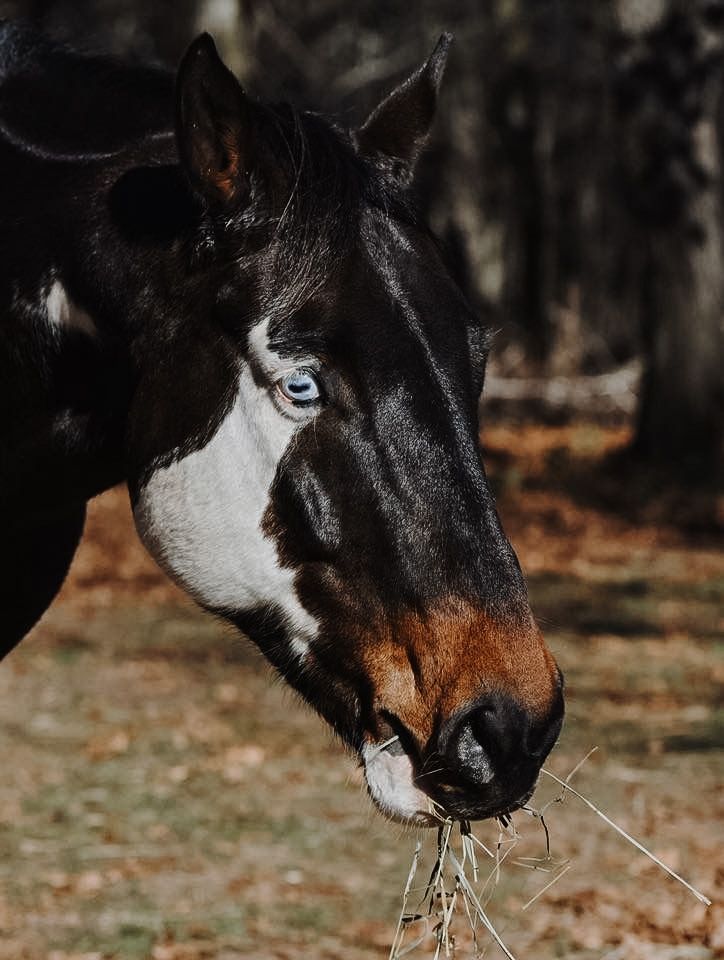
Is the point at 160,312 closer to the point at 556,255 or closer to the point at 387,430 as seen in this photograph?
the point at 387,430

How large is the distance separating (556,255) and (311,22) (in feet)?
26.1

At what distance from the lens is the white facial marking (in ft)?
10.0

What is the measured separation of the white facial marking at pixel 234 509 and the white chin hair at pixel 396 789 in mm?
294

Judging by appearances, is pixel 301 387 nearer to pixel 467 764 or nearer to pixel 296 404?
pixel 296 404

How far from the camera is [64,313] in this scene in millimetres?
3348

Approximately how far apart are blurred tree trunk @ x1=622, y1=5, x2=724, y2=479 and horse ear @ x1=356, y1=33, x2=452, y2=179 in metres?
10.9

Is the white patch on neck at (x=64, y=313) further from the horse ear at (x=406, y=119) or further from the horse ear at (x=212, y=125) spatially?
the horse ear at (x=406, y=119)

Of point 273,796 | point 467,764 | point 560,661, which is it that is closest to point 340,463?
point 467,764

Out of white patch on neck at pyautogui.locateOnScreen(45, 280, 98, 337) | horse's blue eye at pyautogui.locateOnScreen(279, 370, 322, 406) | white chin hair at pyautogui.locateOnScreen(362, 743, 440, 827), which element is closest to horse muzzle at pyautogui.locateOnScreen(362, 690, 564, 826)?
white chin hair at pyautogui.locateOnScreen(362, 743, 440, 827)

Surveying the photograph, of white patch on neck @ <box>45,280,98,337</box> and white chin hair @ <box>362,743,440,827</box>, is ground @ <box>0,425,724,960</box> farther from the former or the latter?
white patch on neck @ <box>45,280,98,337</box>

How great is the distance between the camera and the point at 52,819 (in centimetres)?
654

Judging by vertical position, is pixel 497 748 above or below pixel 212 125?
below

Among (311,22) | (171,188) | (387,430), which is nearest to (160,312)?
(171,188)

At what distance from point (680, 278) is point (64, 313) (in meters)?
12.0
